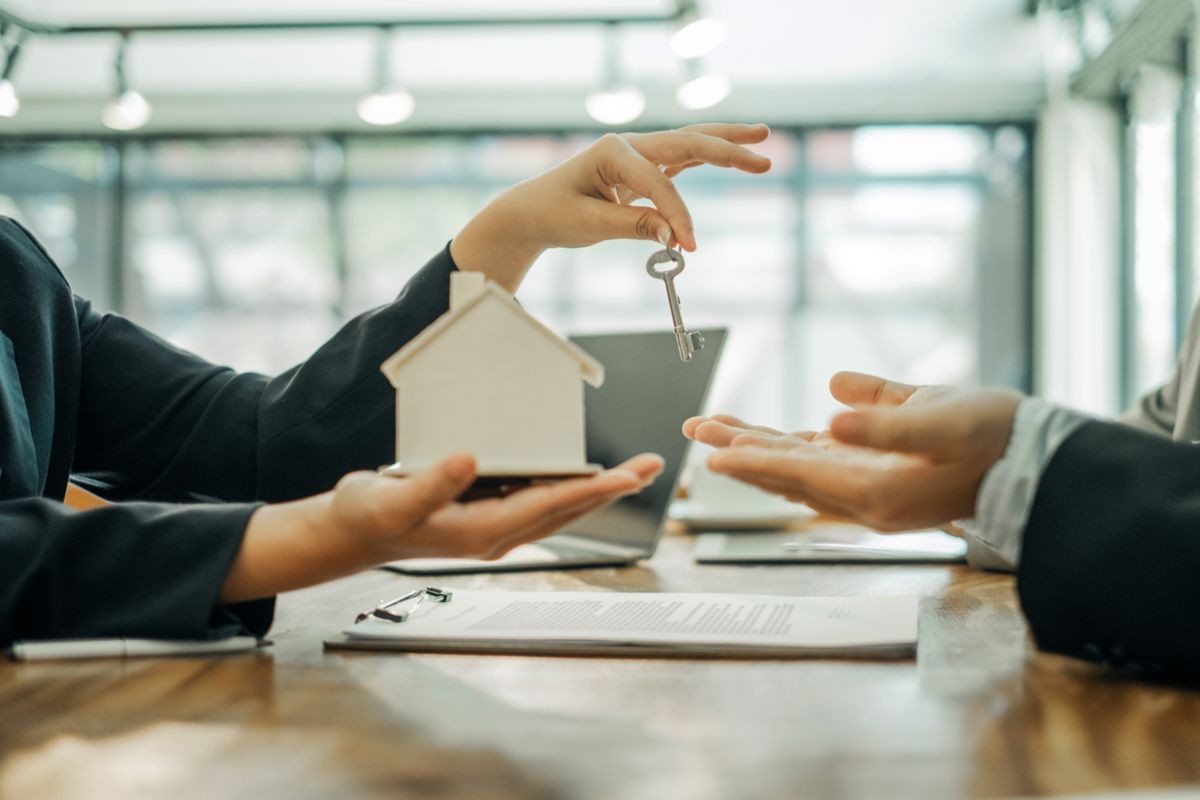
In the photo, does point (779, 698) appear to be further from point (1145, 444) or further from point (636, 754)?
point (1145, 444)

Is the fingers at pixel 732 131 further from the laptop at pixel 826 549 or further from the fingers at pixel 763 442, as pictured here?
the laptop at pixel 826 549

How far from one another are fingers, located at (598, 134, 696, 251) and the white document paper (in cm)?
31

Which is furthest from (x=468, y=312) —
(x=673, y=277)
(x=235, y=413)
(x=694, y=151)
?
(x=235, y=413)

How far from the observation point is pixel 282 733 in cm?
55

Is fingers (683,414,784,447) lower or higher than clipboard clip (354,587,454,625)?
higher

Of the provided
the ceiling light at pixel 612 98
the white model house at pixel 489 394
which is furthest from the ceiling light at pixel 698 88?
the white model house at pixel 489 394

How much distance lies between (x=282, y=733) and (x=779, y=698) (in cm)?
28

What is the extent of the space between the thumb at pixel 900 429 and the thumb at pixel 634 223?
1.01 ft

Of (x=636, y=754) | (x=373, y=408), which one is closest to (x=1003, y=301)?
(x=373, y=408)

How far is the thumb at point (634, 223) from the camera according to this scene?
90 centimetres

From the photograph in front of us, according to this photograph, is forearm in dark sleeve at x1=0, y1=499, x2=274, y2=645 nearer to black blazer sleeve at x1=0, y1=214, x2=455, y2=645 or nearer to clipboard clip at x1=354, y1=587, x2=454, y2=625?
black blazer sleeve at x1=0, y1=214, x2=455, y2=645

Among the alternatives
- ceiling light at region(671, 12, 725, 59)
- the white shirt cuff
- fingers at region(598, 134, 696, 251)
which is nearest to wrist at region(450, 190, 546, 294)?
fingers at region(598, 134, 696, 251)

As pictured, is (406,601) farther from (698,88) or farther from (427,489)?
(698,88)

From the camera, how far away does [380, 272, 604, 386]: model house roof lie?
2.23 ft
